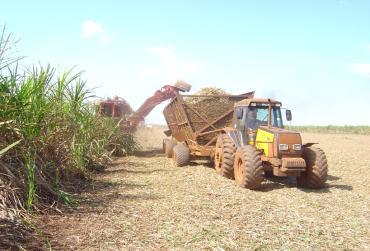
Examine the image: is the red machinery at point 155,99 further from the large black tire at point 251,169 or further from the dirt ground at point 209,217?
the large black tire at point 251,169

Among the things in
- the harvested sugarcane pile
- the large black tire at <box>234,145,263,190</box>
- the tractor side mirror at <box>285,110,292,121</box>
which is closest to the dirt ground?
the large black tire at <box>234,145,263,190</box>

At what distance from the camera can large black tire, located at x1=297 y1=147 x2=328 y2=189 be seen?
25.3 ft

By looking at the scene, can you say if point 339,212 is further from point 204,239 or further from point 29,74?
point 29,74

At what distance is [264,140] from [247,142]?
636 mm

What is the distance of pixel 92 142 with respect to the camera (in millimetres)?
9648

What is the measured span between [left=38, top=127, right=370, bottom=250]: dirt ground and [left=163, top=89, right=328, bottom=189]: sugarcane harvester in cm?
36

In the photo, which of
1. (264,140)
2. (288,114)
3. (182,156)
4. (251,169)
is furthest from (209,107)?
(251,169)

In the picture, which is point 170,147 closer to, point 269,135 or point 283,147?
point 269,135

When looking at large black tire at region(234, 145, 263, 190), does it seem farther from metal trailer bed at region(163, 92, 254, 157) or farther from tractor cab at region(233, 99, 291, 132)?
metal trailer bed at region(163, 92, 254, 157)

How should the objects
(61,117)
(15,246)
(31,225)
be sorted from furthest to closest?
1. (61,117)
2. (31,225)
3. (15,246)

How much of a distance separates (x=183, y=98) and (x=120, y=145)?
3191 mm

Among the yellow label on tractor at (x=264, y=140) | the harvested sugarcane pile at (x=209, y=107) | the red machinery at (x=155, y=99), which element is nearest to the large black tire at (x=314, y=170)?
the yellow label on tractor at (x=264, y=140)

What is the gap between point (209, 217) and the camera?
5.55m

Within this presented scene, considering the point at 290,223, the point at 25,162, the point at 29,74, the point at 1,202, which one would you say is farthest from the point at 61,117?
the point at 290,223
